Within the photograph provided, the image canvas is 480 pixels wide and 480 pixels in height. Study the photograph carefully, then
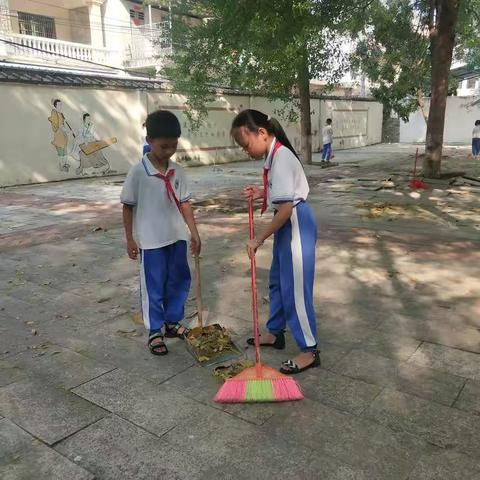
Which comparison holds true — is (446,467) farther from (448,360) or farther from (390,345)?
(390,345)

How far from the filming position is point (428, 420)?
7.96ft

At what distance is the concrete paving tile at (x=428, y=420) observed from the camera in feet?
7.41

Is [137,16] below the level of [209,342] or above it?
above

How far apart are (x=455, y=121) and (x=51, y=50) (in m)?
23.9

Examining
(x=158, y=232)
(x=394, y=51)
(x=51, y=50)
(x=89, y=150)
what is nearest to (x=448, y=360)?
(x=158, y=232)

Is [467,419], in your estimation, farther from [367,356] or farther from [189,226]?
[189,226]

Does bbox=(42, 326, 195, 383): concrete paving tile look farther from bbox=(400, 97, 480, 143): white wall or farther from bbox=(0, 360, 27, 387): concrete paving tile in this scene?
bbox=(400, 97, 480, 143): white wall

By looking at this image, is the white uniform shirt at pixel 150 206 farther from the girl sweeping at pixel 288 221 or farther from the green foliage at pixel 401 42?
the green foliage at pixel 401 42

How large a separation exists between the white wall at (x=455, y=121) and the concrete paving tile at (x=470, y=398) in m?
30.3

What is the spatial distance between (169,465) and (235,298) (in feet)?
7.38

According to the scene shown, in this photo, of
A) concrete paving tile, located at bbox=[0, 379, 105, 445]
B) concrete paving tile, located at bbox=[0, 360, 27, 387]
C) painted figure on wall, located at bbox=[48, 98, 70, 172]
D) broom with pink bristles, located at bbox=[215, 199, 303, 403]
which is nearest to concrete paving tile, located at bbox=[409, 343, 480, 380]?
broom with pink bristles, located at bbox=[215, 199, 303, 403]

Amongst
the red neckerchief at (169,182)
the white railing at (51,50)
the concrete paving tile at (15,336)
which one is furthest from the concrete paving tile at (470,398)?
the white railing at (51,50)

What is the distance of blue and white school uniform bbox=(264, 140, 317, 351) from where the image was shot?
2.69 meters

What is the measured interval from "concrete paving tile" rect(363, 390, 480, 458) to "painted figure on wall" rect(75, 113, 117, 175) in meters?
13.7
